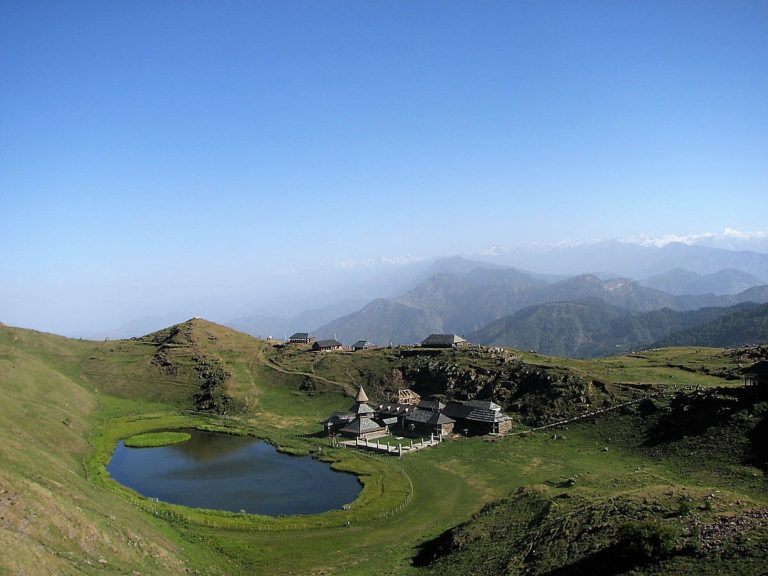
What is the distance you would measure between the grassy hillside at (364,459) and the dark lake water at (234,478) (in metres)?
3.41

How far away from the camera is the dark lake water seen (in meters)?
62.9

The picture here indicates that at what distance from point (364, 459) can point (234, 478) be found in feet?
61.5

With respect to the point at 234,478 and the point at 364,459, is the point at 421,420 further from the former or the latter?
the point at 234,478

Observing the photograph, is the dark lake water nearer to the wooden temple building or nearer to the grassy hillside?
the grassy hillside

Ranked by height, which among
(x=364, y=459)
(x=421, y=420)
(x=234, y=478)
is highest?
(x=421, y=420)

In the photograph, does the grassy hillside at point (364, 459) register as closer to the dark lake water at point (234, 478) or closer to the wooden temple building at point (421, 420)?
the dark lake water at point (234, 478)

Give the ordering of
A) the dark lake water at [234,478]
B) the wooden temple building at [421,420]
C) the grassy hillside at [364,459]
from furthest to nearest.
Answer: the wooden temple building at [421,420] → the dark lake water at [234,478] → the grassy hillside at [364,459]

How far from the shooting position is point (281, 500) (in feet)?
208

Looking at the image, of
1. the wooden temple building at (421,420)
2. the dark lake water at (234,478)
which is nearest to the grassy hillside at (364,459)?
the dark lake water at (234,478)

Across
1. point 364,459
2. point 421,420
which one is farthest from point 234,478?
point 421,420

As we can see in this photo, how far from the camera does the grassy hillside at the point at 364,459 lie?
3825cm

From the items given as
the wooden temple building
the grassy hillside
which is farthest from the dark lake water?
the wooden temple building

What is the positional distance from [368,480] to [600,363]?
2628 inches

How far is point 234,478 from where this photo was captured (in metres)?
72.3
